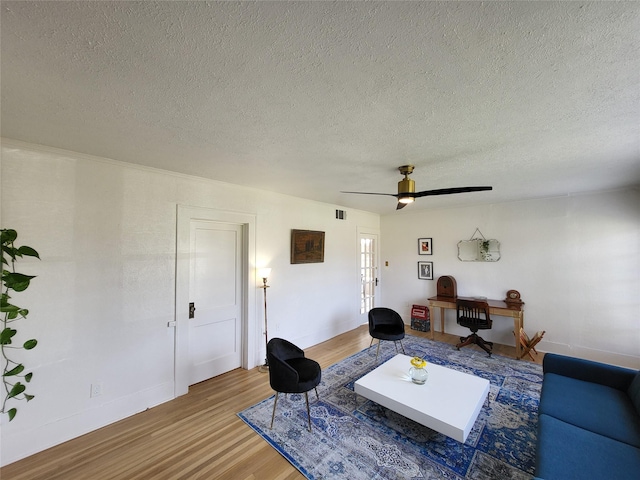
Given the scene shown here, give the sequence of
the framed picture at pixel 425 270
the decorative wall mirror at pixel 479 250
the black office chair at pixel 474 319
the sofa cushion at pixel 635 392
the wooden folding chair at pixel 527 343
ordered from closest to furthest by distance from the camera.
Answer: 1. the sofa cushion at pixel 635 392
2. the wooden folding chair at pixel 527 343
3. the black office chair at pixel 474 319
4. the decorative wall mirror at pixel 479 250
5. the framed picture at pixel 425 270

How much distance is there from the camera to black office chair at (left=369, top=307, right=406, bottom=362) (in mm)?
3787

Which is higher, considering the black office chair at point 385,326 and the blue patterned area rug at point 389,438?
the black office chair at point 385,326

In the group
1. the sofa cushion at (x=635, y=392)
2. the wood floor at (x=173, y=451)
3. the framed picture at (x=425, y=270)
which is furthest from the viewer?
the framed picture at (x=425, y=270)

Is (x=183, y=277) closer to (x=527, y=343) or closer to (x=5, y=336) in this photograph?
(x=5, y=336)

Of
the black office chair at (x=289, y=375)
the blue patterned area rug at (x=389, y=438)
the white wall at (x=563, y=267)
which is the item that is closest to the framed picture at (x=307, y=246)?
the black office chair at (x=289, y=375)

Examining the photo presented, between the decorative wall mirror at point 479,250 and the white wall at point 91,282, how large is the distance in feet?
14.6

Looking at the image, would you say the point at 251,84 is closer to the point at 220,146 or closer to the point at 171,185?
the point at 220,146

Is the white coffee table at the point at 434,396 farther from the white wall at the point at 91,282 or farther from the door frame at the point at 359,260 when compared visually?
the door frame at the point at 359,260

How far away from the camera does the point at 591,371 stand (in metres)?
2.49

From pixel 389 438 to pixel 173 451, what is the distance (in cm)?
188

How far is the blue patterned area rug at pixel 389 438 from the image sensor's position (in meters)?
1.98

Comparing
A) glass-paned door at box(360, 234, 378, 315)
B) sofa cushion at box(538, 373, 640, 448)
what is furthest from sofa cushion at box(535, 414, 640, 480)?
glass-paned door at box(360, 234, 378, 315)

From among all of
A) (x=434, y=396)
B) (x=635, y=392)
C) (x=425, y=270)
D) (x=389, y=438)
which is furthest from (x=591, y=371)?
(x=425, y=270)

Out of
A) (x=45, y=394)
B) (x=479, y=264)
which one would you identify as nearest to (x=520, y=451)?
(x=479, y=264)
